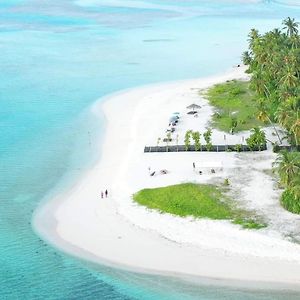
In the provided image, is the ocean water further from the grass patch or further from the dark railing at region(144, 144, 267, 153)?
the grass patch

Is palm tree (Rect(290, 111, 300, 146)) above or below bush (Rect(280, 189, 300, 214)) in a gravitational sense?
above

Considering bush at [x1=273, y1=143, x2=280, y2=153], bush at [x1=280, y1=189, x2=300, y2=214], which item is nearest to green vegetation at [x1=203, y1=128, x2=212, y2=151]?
bush at [x1=273, y1=143, x2=280, y2=153]

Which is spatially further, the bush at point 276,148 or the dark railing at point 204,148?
the dark railing at point 204,148

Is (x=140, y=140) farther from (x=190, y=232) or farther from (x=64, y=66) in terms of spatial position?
(x=64, y=66)

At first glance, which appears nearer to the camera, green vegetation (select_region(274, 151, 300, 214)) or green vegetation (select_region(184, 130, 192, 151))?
green vegetation (select_region(274, 151, 300, 214))

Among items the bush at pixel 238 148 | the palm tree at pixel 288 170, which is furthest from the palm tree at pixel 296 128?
the palm tree at pixel 288 170

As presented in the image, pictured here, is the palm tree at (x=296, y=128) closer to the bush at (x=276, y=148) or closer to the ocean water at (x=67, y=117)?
the bush at (x=276, y=148)
